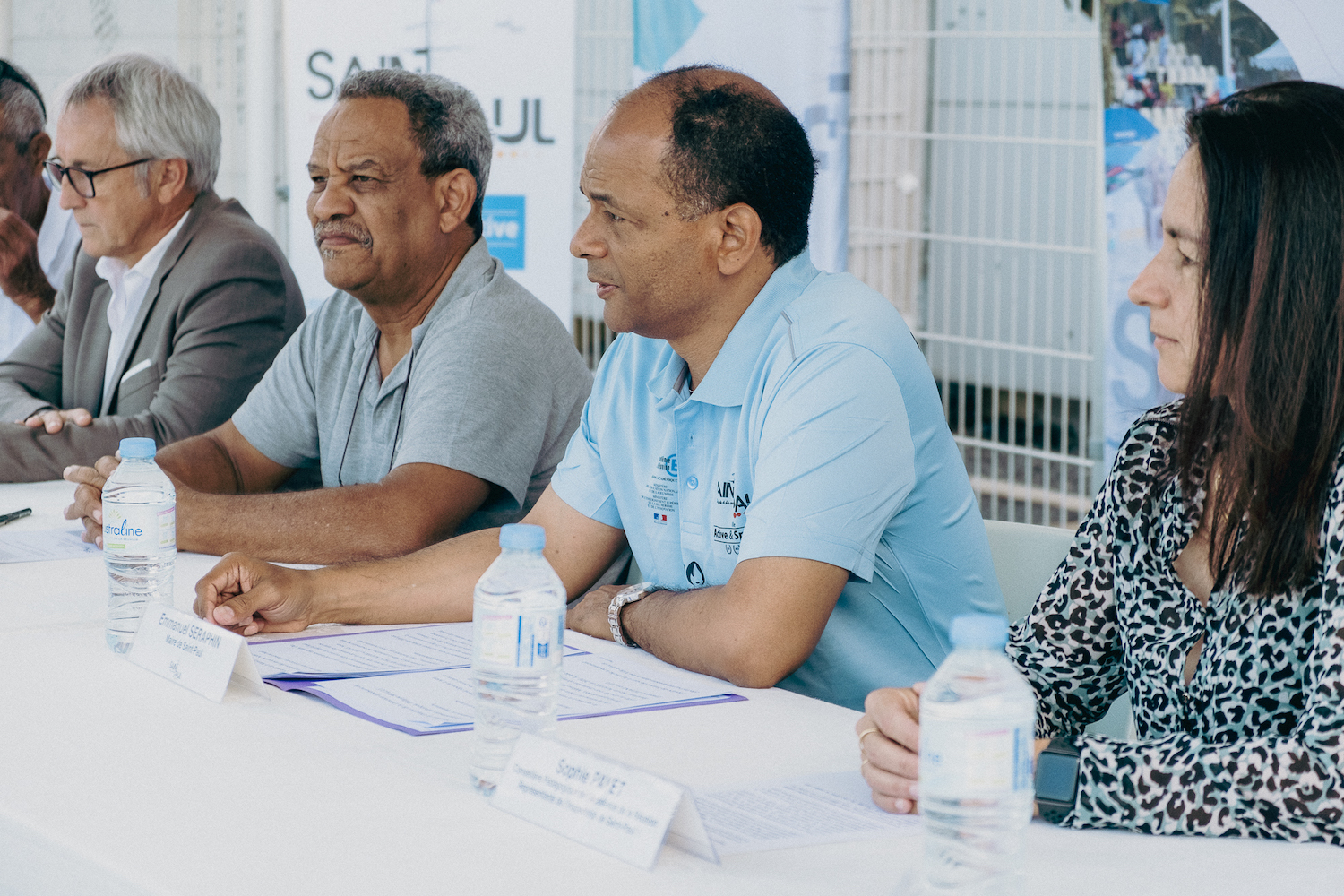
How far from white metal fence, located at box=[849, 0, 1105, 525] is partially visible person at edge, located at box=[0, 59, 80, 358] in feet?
7.67

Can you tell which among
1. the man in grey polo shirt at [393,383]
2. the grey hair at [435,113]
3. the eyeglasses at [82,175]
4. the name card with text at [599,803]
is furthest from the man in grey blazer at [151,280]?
the name card with text at [599,803]

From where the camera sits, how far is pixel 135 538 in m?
1.59

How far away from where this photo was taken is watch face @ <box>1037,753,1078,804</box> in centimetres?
110

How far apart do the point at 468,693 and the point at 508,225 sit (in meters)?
2.86

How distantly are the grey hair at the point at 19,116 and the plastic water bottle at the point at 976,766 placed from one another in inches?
157

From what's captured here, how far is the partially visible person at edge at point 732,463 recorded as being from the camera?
1573mm

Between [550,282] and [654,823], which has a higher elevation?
[550,282]

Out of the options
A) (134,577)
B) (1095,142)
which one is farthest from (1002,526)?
(1095,142)

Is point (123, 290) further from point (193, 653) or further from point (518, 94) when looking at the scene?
point (193, 653)

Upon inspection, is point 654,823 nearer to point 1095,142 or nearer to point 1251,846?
point 1251,846

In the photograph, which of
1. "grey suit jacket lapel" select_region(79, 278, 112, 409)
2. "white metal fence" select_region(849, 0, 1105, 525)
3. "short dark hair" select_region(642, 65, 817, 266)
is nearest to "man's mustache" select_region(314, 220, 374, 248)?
"short dark hair" select_region(642, 65, 817, 266)

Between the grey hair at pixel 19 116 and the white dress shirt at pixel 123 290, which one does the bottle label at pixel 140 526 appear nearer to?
the white dress shirt at pixel 123 290

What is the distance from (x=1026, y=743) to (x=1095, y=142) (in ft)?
8.31

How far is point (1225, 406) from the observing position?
1.34m
